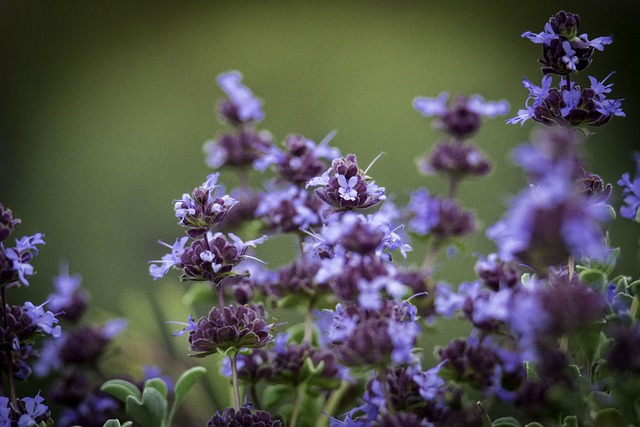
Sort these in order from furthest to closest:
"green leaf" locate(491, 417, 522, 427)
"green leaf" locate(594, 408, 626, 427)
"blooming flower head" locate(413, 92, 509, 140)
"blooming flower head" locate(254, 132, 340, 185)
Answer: "blooming flower head" locate(413, 92, 509, 140)
"blooming flower head" locate(254, 132, 340, 185)
"green leaf" locate(491, 417, 522, 427)
"green leaf" locate(594, 408, 626, 427)

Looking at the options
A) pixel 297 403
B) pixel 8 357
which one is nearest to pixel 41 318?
pixel 8 357

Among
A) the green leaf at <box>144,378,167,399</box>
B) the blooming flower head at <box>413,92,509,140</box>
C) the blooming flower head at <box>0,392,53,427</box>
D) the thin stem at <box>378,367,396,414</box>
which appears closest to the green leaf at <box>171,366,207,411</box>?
the green leaf at <box>144,378,167,399</box>

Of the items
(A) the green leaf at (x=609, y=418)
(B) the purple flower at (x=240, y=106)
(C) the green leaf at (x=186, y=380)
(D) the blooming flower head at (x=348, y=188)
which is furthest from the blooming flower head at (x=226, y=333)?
(B) the purple flower at (x=240, y=106)

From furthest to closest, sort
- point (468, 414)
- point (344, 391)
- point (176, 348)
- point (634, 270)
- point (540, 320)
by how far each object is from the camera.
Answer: point (634, 270)
point (176, 348)
point (344, 391)
point (468, 414)
point (540, 320)

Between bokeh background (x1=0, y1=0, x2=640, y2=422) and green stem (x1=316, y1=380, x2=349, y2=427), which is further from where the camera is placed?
bokeh background (x1=0, y1=0, x2=640, y2=422)

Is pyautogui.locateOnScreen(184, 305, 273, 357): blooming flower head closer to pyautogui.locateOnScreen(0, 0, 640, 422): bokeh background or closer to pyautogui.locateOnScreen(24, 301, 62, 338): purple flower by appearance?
pyautogui.locateOnScreen(24, 301, 62, 338): purple flower

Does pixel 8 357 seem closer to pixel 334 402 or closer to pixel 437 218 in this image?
pixel 334 402

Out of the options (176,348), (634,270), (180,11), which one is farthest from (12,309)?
(180,11)

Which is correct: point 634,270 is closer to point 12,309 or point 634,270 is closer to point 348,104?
point 348,104
